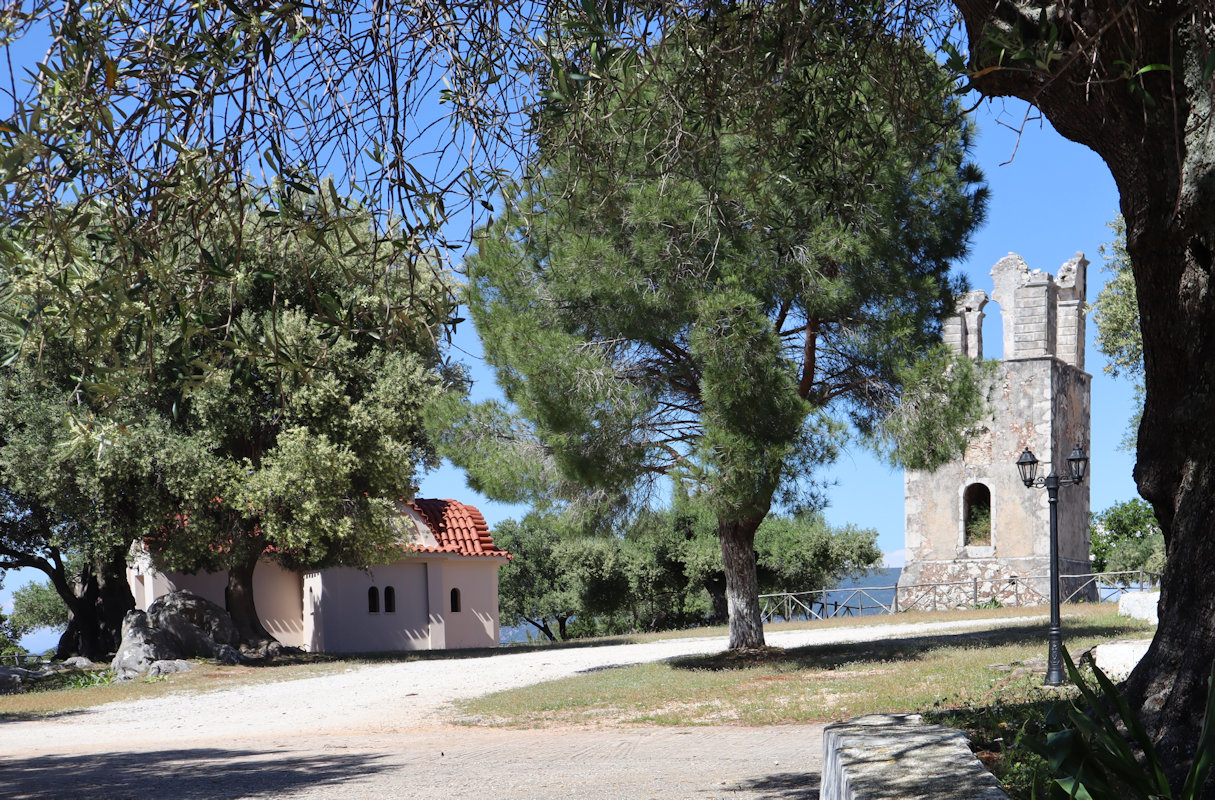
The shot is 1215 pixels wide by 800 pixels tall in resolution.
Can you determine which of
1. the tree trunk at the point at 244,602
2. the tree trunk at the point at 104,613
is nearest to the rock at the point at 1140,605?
the tree trunk at the point at 244,602

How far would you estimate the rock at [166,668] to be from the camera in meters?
17.7

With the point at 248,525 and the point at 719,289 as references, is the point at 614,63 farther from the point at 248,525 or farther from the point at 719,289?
the point at 248,525

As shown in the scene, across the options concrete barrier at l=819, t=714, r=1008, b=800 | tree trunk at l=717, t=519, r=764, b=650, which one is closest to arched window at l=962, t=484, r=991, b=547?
tree trunk at l=717, t=519, r=764, b=650

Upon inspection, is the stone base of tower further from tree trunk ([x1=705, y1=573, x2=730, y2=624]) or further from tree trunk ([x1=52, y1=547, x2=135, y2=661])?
tree trunk ([x1=52, y1=547, x2=135, y2=661])

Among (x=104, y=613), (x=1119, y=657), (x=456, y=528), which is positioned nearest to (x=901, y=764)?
(x=1119, y=657)

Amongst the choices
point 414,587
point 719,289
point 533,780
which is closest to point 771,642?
point 719,289

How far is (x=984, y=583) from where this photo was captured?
27734mm

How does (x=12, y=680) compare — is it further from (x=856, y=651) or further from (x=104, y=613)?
(x=856, y=651)

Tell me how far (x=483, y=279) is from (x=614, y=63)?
1128 cm

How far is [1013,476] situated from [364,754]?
22607 millimetres

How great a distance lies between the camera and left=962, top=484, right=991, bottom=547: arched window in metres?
28.4

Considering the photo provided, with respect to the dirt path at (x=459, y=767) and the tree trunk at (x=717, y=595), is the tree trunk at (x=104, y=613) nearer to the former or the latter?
the dirt path at (x=459, y=767)

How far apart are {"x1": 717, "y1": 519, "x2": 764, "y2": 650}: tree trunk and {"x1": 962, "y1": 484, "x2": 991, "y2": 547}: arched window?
14.5 metres

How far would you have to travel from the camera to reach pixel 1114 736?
3.38 metres
